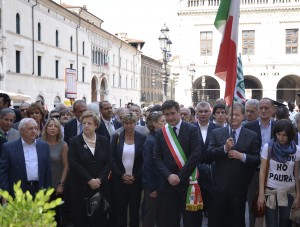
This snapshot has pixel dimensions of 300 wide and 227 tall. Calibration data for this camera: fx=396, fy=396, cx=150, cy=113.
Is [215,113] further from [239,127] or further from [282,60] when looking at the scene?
[282,60]

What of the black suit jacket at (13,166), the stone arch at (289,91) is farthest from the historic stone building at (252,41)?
the black suit jacket at (13,166)

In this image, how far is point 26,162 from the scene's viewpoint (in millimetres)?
5316

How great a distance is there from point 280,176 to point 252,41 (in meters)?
33.2

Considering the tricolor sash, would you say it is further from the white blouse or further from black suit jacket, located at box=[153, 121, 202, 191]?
the white blouse

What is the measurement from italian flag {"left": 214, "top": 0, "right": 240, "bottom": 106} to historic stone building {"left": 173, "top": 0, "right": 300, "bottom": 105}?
2990 centimetres

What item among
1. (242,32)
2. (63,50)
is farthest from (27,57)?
(242,32)

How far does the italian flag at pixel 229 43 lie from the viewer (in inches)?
222

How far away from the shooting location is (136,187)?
6375mm

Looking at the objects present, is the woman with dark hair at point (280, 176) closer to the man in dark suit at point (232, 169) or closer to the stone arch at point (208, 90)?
the man in dark suit at point (232, 169)

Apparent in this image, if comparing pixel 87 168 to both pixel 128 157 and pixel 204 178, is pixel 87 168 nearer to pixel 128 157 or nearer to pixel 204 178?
pixel 128 157

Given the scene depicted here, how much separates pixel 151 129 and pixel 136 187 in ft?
3.16

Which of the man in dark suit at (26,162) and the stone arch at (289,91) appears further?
the stone arch at (289,91)

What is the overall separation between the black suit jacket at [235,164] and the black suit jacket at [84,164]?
158 cm

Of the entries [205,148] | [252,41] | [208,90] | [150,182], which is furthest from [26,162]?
[208,90]
